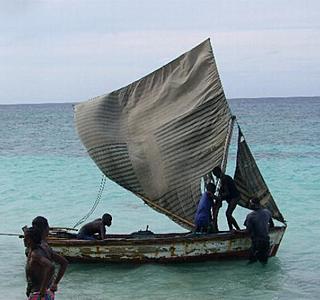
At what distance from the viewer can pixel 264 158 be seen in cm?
3541

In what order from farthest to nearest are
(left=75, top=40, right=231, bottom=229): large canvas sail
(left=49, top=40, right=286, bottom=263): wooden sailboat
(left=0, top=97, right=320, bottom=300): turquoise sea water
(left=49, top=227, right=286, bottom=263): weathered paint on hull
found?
(left=75, top=40, right=231, bottom=229): large canvas sail, (left=49, top=40, right=286, bottom=263): wooden sailboat, (left=49, top=227, right=286, bottom=263): weathered paint on hull, (left=0, top=97, right=320, bottom=300): turquoise sea water

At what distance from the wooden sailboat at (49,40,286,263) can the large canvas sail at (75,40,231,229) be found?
0.02 m

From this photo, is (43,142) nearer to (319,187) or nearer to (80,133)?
(319,187)

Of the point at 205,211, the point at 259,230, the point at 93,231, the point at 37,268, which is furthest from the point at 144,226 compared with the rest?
the point at 37,268

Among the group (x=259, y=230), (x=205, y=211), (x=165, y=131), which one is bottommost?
(x=259, y=230)

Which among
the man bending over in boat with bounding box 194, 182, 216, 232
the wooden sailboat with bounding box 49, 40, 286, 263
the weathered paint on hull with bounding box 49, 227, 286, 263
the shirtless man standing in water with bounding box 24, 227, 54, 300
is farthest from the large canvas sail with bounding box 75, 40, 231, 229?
the shirtless man standing in water with bounding box 24, 227, 54, 300

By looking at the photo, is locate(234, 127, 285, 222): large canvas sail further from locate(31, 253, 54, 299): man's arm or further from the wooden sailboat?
locate(31, 253, 54, 299): man's arm

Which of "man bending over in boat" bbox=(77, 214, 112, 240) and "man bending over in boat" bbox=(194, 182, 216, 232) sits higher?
"man bending over in boat" bbox=(194, 182, 216, 232)

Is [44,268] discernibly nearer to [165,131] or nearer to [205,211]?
[205,211]

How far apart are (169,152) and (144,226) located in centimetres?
501

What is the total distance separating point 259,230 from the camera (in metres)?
12.2

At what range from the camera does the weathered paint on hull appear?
40.8ft

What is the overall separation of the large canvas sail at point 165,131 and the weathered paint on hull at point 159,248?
740 mm

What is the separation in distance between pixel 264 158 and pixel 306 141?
11466mm
